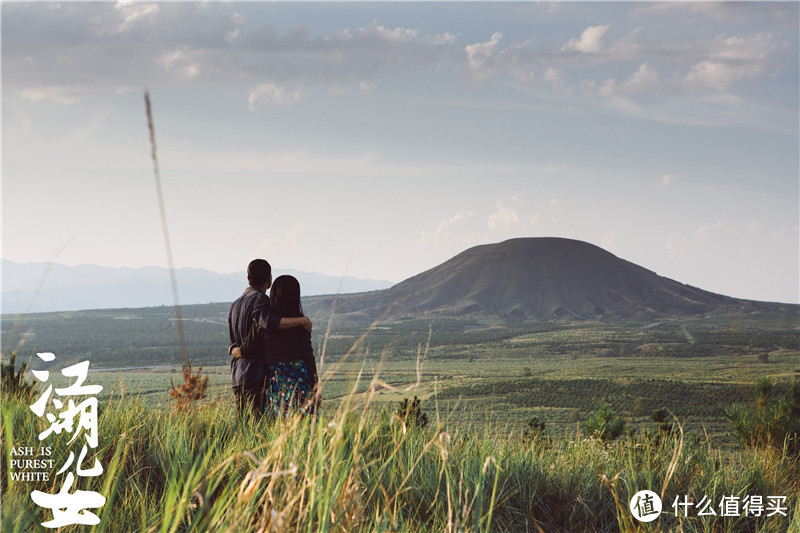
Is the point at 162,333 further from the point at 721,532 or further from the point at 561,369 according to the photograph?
the point at 721,532

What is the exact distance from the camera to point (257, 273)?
204 inches

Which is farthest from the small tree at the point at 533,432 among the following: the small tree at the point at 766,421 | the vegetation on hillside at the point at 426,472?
the small tree at the point at 766,421

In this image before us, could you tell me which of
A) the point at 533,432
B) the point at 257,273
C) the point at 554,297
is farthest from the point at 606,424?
the point at 554,297

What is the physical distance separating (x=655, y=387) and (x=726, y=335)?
6346 cm

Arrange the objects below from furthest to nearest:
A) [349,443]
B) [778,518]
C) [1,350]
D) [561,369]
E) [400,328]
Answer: [400,328] < [561,369] < [778,518] < [349,443] < [1,350]

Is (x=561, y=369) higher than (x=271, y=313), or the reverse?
(x=271, y=313)

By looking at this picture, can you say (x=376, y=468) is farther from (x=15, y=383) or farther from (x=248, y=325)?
(x=15, y=383)

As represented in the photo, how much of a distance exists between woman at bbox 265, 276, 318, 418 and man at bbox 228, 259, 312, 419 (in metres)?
0.09

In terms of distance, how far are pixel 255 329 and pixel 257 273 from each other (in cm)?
43

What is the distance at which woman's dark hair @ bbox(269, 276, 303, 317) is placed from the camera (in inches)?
203

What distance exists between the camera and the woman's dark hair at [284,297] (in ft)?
16.9

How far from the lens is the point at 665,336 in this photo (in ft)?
472

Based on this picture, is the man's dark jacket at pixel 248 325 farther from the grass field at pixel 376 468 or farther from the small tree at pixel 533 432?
the small tree at pixel 533 432

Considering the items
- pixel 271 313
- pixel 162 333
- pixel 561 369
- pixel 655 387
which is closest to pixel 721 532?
pixel 271 313
